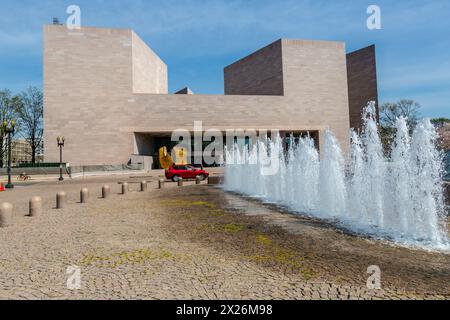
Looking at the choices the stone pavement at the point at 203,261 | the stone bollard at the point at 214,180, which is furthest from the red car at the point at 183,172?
the stone pavement at the point at 203,261

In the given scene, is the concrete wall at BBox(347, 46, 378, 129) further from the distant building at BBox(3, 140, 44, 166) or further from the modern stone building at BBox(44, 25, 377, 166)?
the distant building at BBox(3, 140, 44, 166)

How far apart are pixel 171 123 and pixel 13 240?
38892 millimetres

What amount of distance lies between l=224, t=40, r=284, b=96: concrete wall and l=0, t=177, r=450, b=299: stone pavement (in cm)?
4472

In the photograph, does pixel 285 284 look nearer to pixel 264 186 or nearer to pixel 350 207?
pixel 350 207

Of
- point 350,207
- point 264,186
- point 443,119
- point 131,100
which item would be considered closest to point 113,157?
point 131,100

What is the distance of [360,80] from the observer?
58406 mm

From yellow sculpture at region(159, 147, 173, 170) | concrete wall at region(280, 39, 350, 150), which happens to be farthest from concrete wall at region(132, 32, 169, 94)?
concrete wall at region(280, 39, 350, 150)

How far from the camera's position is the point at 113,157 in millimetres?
42312

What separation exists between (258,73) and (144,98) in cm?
2165

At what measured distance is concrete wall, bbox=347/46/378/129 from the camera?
183 feet

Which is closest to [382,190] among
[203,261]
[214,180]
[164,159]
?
[203,261]

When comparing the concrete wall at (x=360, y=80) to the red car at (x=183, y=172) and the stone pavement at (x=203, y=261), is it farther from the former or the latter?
the stone pavement at (x=203, y=261)

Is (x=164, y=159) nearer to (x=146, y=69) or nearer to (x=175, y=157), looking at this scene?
(x=175, y=157)

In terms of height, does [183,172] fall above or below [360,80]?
below
